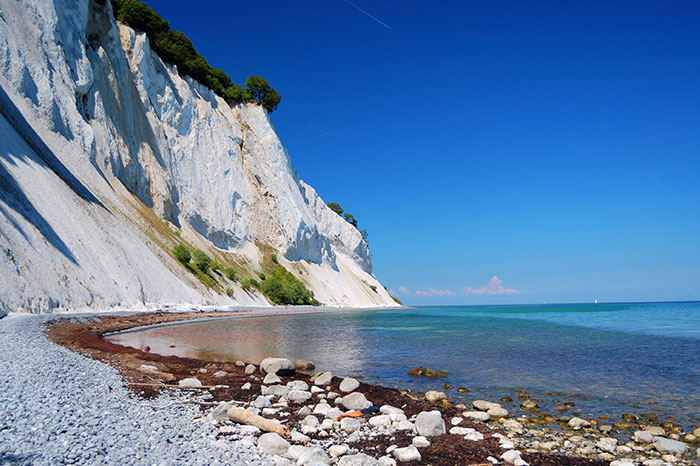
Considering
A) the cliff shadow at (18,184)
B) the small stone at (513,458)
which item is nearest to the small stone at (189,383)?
the small stone at (513,458)

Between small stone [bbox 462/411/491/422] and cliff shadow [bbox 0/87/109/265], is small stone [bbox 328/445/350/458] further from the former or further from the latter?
cliff shadow [bbox 0/87/109/265]

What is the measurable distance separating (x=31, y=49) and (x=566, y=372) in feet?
128

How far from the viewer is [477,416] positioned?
8031mm

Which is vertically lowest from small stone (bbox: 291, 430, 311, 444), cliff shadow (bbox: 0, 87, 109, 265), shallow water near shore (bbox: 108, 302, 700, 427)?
shallow water near shore (bbox: 108, 302, 700, 427)

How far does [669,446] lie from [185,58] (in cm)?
6233

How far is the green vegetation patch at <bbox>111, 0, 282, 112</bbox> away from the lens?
164 feet

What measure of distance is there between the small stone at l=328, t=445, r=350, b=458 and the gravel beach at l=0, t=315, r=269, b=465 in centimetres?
103

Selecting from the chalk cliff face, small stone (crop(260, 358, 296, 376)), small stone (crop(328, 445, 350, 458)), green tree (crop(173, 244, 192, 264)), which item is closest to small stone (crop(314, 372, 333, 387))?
small stone (crop(260, 358, 296, 376))

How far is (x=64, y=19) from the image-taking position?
36906 millimetres

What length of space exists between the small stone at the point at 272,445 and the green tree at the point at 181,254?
35.9 meters

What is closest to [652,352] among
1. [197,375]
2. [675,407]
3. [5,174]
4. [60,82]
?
[675,407]

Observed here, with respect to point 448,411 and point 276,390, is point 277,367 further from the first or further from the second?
point 448,411

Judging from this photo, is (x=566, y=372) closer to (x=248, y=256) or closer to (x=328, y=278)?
(x=248, y=256)

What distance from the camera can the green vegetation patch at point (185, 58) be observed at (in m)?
50.0
